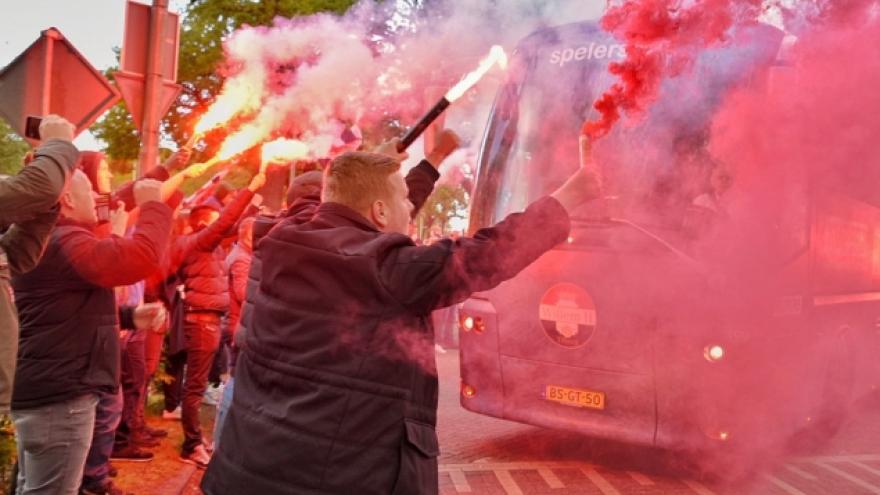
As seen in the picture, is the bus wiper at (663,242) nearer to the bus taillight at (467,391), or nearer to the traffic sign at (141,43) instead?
the bus taillight at (467,391)

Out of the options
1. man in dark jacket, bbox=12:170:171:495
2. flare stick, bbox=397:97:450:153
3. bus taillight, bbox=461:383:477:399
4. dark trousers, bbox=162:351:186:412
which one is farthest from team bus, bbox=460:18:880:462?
man in dark jacket, bbox=12:170:171:495

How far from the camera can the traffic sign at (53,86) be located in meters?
4.50

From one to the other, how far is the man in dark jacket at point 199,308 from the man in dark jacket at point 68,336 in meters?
2.21

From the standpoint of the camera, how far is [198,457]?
5.81 m

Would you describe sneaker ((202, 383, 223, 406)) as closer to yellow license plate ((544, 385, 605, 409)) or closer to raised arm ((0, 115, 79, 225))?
yellow license plate ((544, 385, 605, 409))

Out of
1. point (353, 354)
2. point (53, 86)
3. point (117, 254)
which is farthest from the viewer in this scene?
point (53, 86)

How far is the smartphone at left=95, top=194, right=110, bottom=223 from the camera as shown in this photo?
4.07 m

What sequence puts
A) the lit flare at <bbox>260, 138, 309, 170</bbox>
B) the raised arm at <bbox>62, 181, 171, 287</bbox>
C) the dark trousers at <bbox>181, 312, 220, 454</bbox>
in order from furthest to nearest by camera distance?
the lit flare at <bbox>260, 138, 309, 170</bbox> < the dark trousers at <bbox>181, 312, 220, 454</bbox> < the raised arm at <bbox>62, 181, 171, 287</bbox>

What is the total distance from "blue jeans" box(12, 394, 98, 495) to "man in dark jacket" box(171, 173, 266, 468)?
2.49 m

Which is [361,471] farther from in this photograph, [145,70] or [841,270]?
[841,270]

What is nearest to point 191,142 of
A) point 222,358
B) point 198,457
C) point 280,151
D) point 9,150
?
point 280,151

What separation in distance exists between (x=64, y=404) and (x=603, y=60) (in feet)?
15.8

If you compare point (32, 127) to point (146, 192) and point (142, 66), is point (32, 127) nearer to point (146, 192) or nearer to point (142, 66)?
point (146, 192)

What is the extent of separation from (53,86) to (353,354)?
11.4ft
